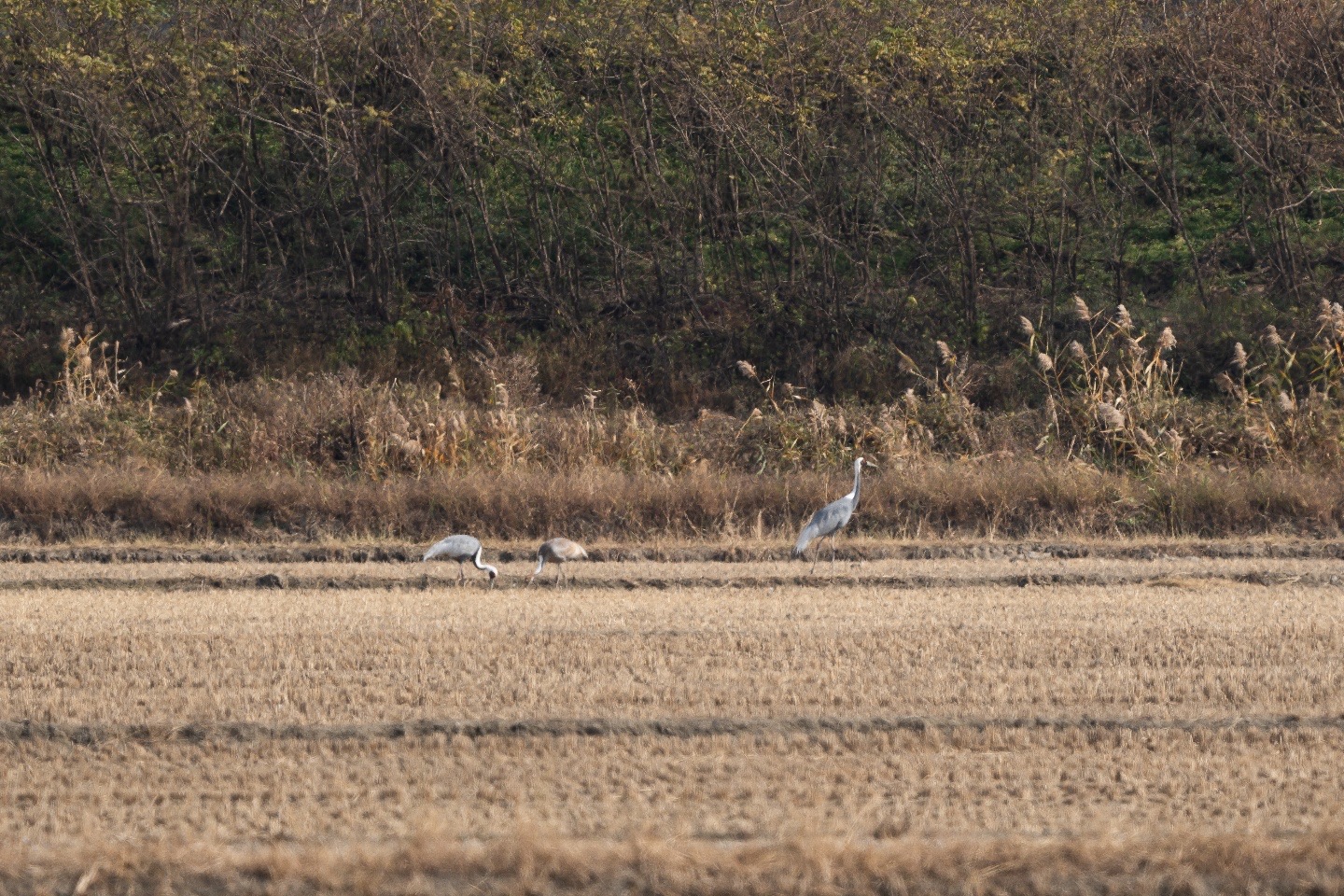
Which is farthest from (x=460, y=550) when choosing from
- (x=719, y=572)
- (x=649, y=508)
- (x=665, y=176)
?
(x=665, y=176)

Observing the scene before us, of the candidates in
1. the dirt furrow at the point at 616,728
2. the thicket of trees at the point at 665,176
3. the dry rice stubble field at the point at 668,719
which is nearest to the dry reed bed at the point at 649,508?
the dry rice stubble field at the point at 668,719

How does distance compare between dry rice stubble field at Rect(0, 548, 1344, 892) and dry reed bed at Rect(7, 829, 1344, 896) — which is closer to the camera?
dry reed bed at Rect(7, 829, 1344, 896)

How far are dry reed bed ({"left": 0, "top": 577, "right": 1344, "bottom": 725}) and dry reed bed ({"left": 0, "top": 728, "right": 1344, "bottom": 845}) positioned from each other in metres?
0.38

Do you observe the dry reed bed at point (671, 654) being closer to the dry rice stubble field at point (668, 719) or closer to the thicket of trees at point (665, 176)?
the dry rice stubble field at point (668, 719)

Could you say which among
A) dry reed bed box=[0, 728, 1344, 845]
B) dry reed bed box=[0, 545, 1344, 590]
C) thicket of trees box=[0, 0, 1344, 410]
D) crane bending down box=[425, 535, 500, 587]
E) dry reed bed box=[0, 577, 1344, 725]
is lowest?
dry reed bed box=[0, 545, 1344, 590]

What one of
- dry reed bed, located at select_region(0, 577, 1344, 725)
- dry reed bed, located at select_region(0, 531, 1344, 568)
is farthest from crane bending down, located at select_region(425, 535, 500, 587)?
dry reed bed, located at select_region(0, 531, 1344, 568)

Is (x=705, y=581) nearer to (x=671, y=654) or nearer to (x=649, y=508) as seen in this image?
(x=649, y=508)

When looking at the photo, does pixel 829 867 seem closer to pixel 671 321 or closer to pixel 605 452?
pixel 605 452

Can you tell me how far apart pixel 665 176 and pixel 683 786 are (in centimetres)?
1513

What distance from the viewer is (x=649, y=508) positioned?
485 inches

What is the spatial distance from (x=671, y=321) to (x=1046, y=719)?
13.2 meters

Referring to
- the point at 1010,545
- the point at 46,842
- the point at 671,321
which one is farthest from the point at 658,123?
the point at 46,842

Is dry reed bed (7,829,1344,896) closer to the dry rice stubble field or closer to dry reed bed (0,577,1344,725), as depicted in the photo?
the dry rice stubble field

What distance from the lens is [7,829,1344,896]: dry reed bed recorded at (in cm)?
432
